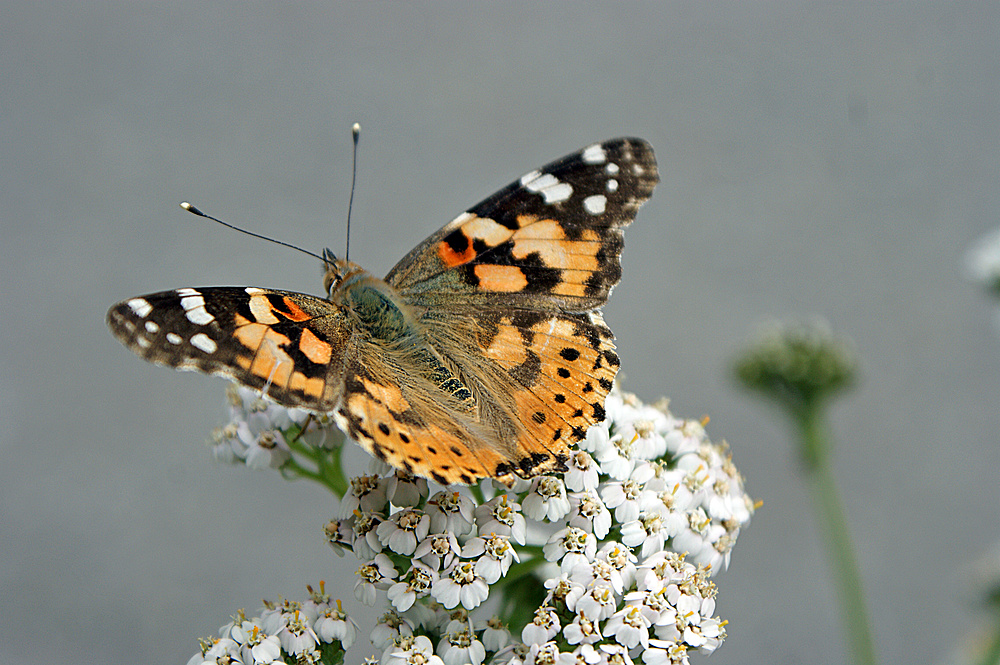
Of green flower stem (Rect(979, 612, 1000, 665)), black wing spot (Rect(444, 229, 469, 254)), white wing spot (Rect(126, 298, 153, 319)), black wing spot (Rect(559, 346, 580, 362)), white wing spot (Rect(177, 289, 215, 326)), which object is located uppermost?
black wing spot (Rect(444, 229, 469, 254))

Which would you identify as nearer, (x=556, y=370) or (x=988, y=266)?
(x=556, y=370)

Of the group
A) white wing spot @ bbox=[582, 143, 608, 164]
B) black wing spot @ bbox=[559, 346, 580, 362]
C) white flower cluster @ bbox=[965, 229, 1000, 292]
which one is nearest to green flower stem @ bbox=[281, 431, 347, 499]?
black wing spot @ bbox=[559, 346, 580, 362]

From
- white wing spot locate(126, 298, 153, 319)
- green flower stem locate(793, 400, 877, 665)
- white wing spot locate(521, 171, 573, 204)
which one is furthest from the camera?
green flower stem locate(793, 400, 877, 665)

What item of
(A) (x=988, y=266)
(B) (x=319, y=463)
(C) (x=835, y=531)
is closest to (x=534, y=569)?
(B) (x=319, y=463)

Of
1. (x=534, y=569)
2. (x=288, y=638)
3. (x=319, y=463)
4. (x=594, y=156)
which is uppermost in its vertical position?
(x=594, y=156)

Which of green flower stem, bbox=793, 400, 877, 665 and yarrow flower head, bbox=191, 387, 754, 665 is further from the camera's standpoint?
green flower stem, bbox=793, 400, 877, 665

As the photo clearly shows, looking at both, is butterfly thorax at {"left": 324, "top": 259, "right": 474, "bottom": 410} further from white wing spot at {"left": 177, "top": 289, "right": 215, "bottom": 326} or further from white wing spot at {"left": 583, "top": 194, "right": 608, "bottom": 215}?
white wing spot at {"left": 583, "top": 194, "right": 608, "bottom": 215}

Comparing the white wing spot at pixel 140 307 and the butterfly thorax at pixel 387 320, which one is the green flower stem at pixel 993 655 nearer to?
the butterfly thorax at pixel 387 320

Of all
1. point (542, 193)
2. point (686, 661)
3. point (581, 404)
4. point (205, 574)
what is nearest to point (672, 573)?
point (686, 661)

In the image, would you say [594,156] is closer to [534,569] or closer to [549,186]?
[549,186]

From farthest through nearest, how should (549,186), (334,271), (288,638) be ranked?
(334,271), (549,186), (288,638)
